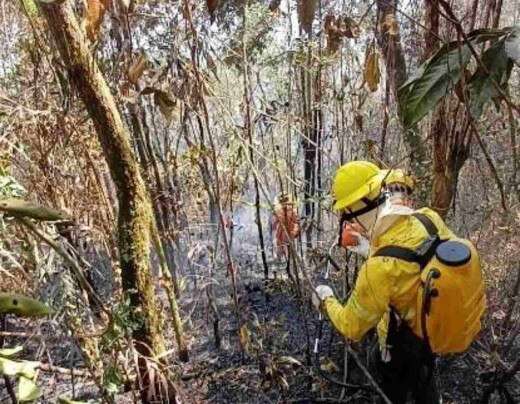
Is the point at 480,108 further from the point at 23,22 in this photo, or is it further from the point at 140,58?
the point at 23,22

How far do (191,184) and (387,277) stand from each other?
3.33 m

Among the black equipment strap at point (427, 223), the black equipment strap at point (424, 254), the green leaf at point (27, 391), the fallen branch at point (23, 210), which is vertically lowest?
the black equipment strap at point (424, 254)

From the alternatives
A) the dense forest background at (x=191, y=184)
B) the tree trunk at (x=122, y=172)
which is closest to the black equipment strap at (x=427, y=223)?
the dense forest background at (x=191, y=184)

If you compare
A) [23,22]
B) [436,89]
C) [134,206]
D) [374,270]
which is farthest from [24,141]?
[436,89]

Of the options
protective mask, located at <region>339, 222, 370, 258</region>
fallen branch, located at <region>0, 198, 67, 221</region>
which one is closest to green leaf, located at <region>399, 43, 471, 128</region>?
fallen branch, located at <region>0, 198, 67, 221</region>

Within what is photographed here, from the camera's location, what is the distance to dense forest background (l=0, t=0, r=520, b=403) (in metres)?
1.96

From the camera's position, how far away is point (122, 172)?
273cm

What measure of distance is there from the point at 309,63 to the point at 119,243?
82.9 inches

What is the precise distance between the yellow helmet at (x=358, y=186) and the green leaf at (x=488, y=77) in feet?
3.65

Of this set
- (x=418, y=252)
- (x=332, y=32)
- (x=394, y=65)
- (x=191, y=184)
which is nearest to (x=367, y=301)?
(x=418, y=252)

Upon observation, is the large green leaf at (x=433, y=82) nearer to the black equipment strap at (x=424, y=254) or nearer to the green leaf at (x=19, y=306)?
the green leaf at (x=19, y=306)

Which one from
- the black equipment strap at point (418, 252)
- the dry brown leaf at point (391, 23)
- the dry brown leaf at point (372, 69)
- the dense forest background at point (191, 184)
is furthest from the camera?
the dry brown leaf at point (391, 23)

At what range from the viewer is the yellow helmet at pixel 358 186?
2268 mm

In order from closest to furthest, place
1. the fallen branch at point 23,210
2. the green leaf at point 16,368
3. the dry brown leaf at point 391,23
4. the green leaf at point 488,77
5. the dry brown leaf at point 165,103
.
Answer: the green leaf at point 16,368 → the fallen branch at point 23,210 → the green leaf at point 488,77 → the dry brown leaf at point 165,103 → the dry brown leaf at point 391,23
